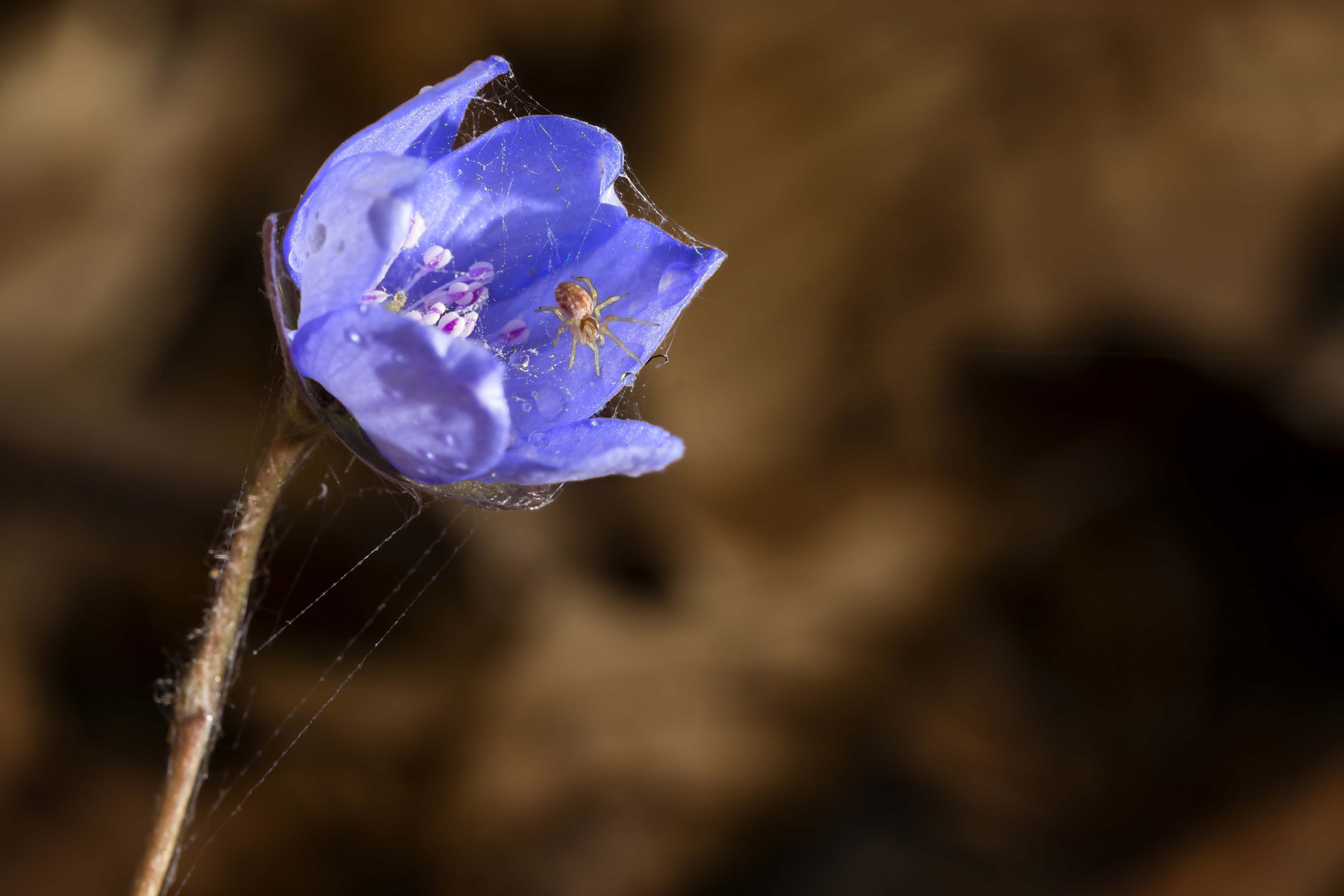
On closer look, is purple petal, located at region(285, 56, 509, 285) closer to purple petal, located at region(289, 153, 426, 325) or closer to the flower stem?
purple petal, located at region(289, 153, 426, 325)

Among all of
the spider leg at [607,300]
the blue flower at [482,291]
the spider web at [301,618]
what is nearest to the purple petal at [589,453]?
the blue flower at [482,291]

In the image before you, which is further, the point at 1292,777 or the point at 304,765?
the point at 1292,777

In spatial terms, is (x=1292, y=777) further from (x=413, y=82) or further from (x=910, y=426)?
(x=413, y=82)

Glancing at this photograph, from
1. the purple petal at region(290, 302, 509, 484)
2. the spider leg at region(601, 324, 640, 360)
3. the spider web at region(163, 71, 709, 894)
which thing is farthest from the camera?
the spider web at region(163, 71, 709, 894)

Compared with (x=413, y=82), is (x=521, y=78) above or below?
above

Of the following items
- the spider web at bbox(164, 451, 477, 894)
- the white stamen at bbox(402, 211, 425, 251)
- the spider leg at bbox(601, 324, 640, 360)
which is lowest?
the spider web at bbox(164, 451, 477, 894)

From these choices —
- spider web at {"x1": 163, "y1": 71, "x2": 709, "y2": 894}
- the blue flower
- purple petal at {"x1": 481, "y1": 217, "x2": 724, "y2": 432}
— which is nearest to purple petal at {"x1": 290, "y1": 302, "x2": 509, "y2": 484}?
the blue flower

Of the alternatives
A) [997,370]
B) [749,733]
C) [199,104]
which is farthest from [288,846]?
[997,370]
